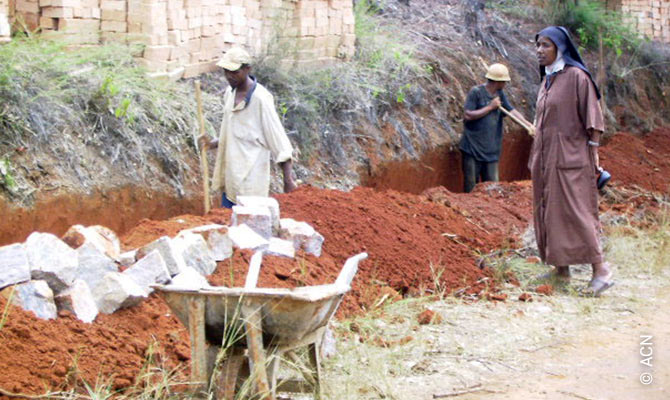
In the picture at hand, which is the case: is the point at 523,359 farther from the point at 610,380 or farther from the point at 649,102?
the point at 649,102

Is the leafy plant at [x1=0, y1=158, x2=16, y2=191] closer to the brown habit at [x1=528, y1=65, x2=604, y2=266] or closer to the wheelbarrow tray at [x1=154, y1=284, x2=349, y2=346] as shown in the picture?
the wheelbarrow tray at [x1=154, y1=284, x2=349, y2=346]

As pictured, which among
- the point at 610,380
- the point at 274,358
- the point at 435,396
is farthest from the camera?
the point at 610,380

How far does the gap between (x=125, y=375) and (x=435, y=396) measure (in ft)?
5.32

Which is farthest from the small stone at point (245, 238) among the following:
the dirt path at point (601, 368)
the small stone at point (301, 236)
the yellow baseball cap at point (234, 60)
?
the dirt path at point (601, 368)

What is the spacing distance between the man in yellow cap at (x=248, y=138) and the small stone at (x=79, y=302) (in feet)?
8.22

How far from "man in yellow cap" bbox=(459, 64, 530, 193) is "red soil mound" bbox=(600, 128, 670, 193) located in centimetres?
200

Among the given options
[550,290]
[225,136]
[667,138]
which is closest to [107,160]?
[225,136]

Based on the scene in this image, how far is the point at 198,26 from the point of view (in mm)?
9914

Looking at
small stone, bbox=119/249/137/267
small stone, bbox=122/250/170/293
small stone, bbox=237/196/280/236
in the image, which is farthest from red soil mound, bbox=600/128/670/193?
small stone, bbox=122/250/170/293

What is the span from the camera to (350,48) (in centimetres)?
1214

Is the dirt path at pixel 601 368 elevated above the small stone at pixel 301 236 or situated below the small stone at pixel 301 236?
below

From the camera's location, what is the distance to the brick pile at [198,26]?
29.2 ft

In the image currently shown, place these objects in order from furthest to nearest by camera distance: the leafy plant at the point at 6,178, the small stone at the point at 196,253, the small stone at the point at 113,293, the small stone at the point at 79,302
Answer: the leafy plant at the point at 6,178 < the small stone at the point at 196,253 < the small stone at the point at 113,293 < the small stone at the point at 79,302

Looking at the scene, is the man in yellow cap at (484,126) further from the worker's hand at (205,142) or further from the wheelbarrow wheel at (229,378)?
the wheelbarrow wheel at (229,378)
